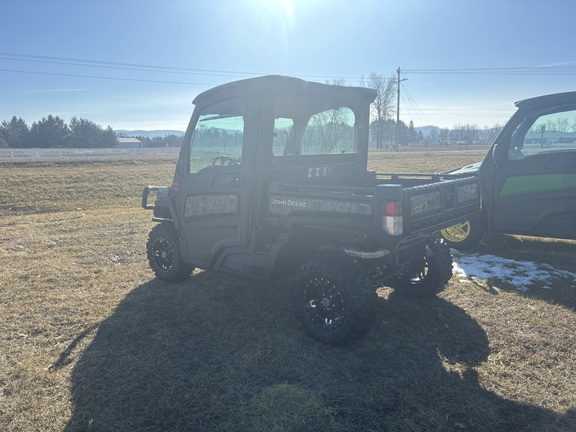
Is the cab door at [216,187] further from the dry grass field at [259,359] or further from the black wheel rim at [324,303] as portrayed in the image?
the black wheel rim at [324,303]

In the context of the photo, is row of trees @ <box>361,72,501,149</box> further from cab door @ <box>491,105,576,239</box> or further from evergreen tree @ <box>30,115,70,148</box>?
evergreen tree @ <box>30,115,70,148</box>

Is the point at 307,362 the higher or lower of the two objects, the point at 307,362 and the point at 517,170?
the lower

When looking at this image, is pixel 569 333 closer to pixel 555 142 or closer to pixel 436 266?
pixel 436 266

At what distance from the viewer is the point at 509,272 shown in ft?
19.0

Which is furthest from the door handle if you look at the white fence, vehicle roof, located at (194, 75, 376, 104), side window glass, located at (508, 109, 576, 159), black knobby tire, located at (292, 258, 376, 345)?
the white fence

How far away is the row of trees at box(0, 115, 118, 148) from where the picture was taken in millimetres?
71188

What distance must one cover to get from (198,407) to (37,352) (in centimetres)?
187

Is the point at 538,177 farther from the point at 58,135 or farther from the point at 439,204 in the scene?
the point at 58,135

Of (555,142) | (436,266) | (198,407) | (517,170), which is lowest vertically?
(198,407)

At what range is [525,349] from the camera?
3.73 metres

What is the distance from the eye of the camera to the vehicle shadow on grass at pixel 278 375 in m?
2.83

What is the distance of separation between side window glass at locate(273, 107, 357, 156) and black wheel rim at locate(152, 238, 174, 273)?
2179 mm

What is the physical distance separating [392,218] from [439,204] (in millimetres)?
890

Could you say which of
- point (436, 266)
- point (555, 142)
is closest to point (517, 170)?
point (555, 142)
